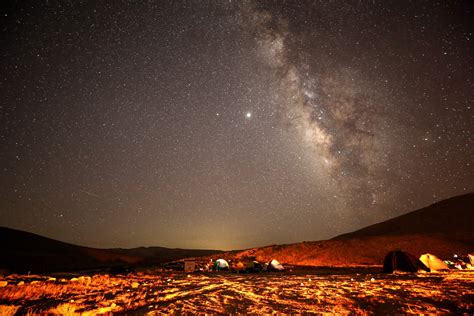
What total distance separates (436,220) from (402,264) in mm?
59857

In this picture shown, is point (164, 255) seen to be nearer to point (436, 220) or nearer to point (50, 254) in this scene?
point (50, 254)

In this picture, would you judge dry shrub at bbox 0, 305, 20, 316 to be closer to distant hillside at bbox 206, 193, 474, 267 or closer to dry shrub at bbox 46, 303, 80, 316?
dry shrub at bbox 46, 303, 80, 316

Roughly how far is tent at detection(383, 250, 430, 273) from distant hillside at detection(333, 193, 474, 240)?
46.6 metres

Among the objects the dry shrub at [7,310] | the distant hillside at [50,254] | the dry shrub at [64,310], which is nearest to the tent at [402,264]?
the dry shrub at [64,310]

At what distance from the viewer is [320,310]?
8242 mm

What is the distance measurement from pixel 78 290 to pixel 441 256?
39648 millimetres

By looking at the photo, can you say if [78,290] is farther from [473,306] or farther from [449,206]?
[449,206]

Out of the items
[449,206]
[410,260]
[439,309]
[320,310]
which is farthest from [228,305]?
[449,206]

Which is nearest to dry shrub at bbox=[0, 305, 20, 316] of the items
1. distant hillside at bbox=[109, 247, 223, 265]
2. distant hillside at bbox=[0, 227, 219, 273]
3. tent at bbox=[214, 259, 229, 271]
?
tent at bbox=[214, 259, 229, 271]

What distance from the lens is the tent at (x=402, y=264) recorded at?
21.6 m

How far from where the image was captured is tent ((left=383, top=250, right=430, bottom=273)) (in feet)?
70.8

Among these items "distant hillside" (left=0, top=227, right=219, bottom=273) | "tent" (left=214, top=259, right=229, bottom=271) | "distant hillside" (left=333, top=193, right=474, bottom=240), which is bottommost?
"tent" (left=214, top=259, right=229, bottom=271)

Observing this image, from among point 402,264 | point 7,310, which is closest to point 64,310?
point 7,310

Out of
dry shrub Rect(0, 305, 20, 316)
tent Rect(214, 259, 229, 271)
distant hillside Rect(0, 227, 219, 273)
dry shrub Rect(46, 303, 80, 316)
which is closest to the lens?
dry shrub Rect(0, 305, 20, 316)
